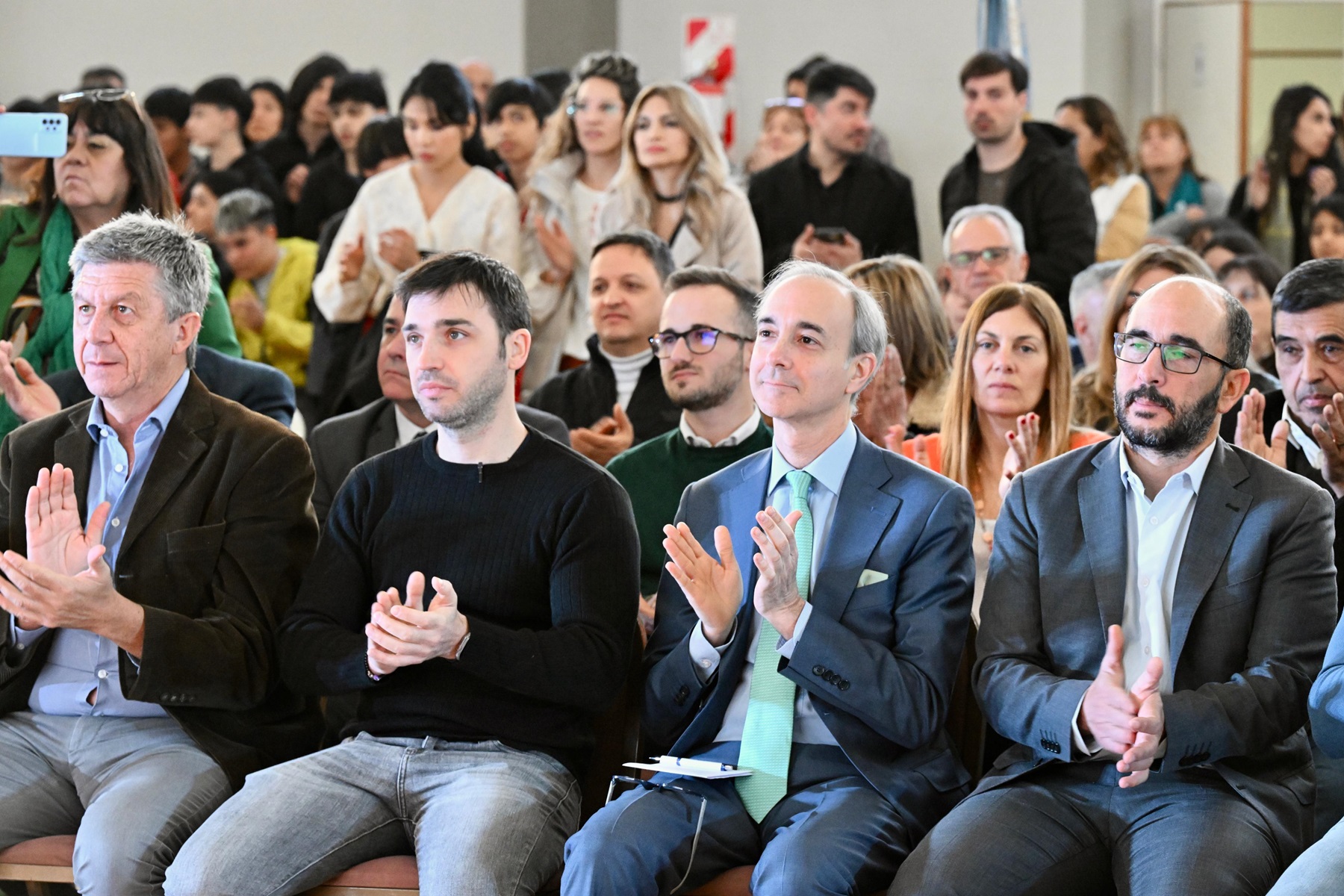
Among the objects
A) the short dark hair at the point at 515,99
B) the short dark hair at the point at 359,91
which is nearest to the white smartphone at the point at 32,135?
the short dark hair at the point at 515,99

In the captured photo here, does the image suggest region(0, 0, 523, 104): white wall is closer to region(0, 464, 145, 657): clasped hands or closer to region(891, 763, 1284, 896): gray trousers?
region(0, 464, 145, 657): clasped hands

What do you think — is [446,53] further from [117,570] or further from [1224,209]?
[117,570]

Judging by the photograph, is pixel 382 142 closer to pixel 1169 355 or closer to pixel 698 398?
pixel 698 398

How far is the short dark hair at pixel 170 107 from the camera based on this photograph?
6.67 m

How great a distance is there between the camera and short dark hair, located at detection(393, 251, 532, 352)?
285 cm

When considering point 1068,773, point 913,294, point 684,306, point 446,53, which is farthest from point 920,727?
point 446,53

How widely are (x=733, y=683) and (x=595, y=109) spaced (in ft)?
9.27

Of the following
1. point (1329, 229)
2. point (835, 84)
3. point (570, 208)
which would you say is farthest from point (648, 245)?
point (1329, 229)

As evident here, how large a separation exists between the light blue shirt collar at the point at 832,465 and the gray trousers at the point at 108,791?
1.14m

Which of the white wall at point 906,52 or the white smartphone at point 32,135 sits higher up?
the white wall at point 906,52

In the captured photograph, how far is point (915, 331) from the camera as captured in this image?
406 centimetres

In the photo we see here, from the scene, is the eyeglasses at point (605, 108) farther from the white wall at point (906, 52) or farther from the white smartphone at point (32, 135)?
the white wall at point (906, 52)

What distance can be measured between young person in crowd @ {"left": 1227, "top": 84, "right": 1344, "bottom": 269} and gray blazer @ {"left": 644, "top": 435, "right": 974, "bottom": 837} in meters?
4.21

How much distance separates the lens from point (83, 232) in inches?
147
